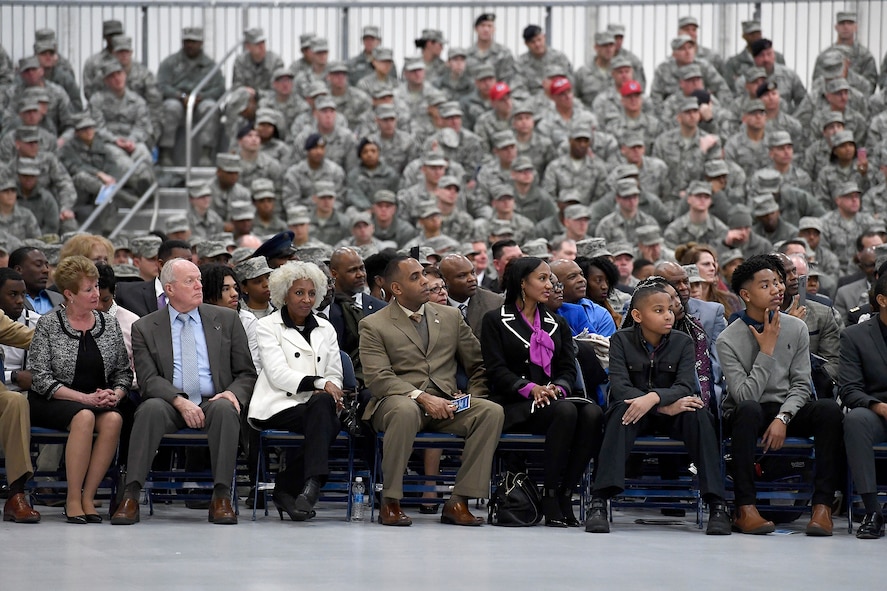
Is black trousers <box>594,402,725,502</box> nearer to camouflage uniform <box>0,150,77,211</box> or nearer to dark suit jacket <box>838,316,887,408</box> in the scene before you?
dark suit jacket <box>838,316,887,408</box>

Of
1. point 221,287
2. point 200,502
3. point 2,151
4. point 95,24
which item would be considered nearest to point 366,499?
point 200,502

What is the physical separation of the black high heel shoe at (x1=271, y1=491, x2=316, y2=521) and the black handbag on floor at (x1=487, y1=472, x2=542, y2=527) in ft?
3.49

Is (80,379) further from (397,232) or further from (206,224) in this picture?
(397,232)

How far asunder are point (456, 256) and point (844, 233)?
5667 mm

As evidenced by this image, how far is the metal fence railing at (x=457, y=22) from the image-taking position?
17.2 meters

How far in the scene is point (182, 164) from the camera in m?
16.0

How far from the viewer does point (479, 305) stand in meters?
9.59

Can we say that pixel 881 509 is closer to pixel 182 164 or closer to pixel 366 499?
pixel 366 499

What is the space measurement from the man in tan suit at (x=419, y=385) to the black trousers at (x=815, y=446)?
1.34m

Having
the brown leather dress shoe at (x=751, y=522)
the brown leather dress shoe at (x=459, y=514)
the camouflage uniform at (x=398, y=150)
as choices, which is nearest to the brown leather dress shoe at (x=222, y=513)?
the brown leather dress shoe at (x=459, y=514)

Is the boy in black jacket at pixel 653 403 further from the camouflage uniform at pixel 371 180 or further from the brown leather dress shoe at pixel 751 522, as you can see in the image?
the camouflage uniform at pixel 371 180

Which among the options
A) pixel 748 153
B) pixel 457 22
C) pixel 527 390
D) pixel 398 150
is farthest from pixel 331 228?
pixel 527 390

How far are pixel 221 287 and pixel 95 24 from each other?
8729 millimetres

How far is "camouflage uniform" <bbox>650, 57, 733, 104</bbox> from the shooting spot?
54.1 feet
